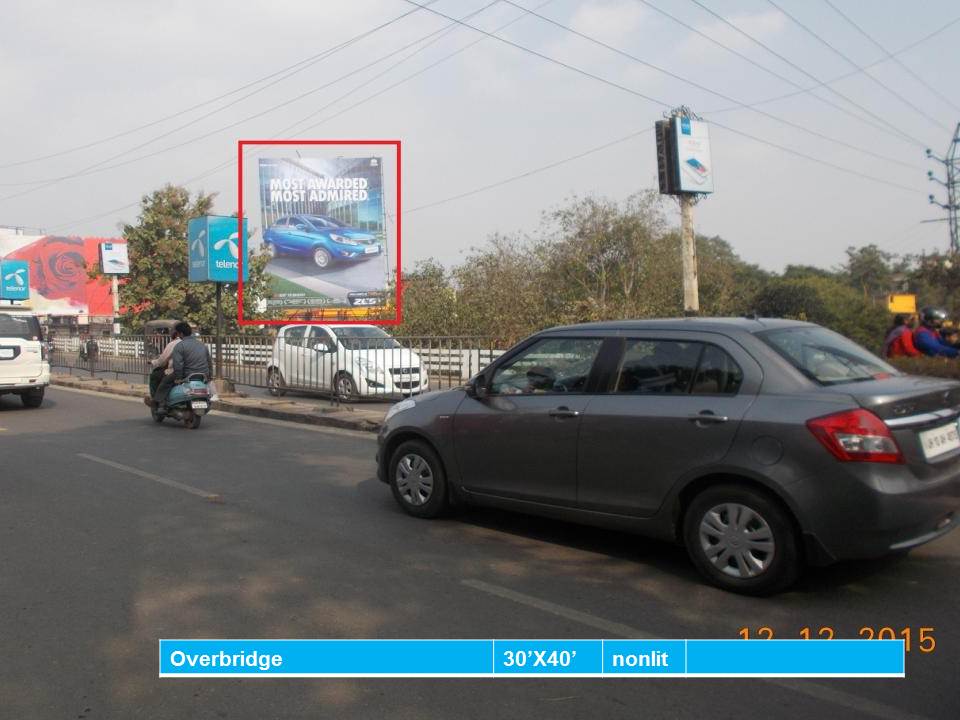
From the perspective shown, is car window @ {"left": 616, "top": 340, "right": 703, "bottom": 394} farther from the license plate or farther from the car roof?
the license plate

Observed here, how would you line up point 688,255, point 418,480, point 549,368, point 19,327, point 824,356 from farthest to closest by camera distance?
1. point 688,255
2. point 19,327
3. point 418,480
4. point 549,368
5. point 824,356

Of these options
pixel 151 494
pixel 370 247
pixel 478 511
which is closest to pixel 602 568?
pixel 478 511

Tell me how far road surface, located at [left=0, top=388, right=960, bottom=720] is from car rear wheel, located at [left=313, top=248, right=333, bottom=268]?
35.7ft

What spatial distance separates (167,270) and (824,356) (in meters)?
37.0

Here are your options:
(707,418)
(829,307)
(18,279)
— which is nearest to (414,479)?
(707,418)

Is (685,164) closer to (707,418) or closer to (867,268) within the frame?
(707,418)

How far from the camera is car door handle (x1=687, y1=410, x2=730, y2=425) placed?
4.92m

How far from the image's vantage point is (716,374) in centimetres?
515

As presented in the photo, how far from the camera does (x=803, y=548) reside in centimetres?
472

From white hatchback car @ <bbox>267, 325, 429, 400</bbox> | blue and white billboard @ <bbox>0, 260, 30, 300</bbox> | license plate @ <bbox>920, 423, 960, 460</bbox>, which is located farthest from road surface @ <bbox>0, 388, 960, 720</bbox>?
blue and white billboard @ <bbox>0, 260, 30, 300</bbox>

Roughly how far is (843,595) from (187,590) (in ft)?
12.6

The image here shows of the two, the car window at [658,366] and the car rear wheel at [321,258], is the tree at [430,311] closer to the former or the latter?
the car rear wheel at [321,258]

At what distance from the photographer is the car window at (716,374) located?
505 cm

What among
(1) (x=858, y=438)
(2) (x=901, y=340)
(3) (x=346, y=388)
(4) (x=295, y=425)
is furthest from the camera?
(3) (x=346, y=388)
